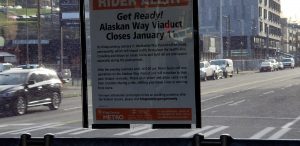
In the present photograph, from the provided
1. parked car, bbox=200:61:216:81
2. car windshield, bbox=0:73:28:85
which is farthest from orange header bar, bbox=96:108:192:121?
car windshield, bbox=0:73:28:85

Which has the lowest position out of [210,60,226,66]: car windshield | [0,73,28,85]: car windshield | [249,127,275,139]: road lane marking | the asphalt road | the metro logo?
[249,127,275,139]: road lane marking

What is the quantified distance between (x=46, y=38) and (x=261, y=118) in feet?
6.07

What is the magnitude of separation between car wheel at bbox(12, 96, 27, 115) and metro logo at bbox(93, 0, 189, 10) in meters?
1.31

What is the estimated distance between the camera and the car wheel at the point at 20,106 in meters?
5.07

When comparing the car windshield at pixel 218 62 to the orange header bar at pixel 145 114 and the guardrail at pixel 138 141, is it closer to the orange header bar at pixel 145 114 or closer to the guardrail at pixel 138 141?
the orange header bar at pixel 145 114

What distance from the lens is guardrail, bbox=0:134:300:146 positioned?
3.71 meters

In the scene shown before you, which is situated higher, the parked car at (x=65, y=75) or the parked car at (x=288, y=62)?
the parked car at (x=288, y=62)

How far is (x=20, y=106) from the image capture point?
17.5ft

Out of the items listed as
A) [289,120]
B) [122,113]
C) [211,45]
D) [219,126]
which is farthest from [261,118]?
[122,113]

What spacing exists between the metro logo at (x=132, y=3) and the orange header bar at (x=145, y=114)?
63 cm

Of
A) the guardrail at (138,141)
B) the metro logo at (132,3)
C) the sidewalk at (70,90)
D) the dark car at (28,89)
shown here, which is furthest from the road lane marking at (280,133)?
the dark car at (28,89)

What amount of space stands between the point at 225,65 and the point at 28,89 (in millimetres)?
1604

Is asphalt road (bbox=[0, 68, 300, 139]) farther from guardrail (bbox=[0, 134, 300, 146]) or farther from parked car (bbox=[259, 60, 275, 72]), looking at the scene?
guardrail (bbox=[0, 134, 300, 146])

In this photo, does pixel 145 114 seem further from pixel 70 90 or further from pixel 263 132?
pixel 263 132
